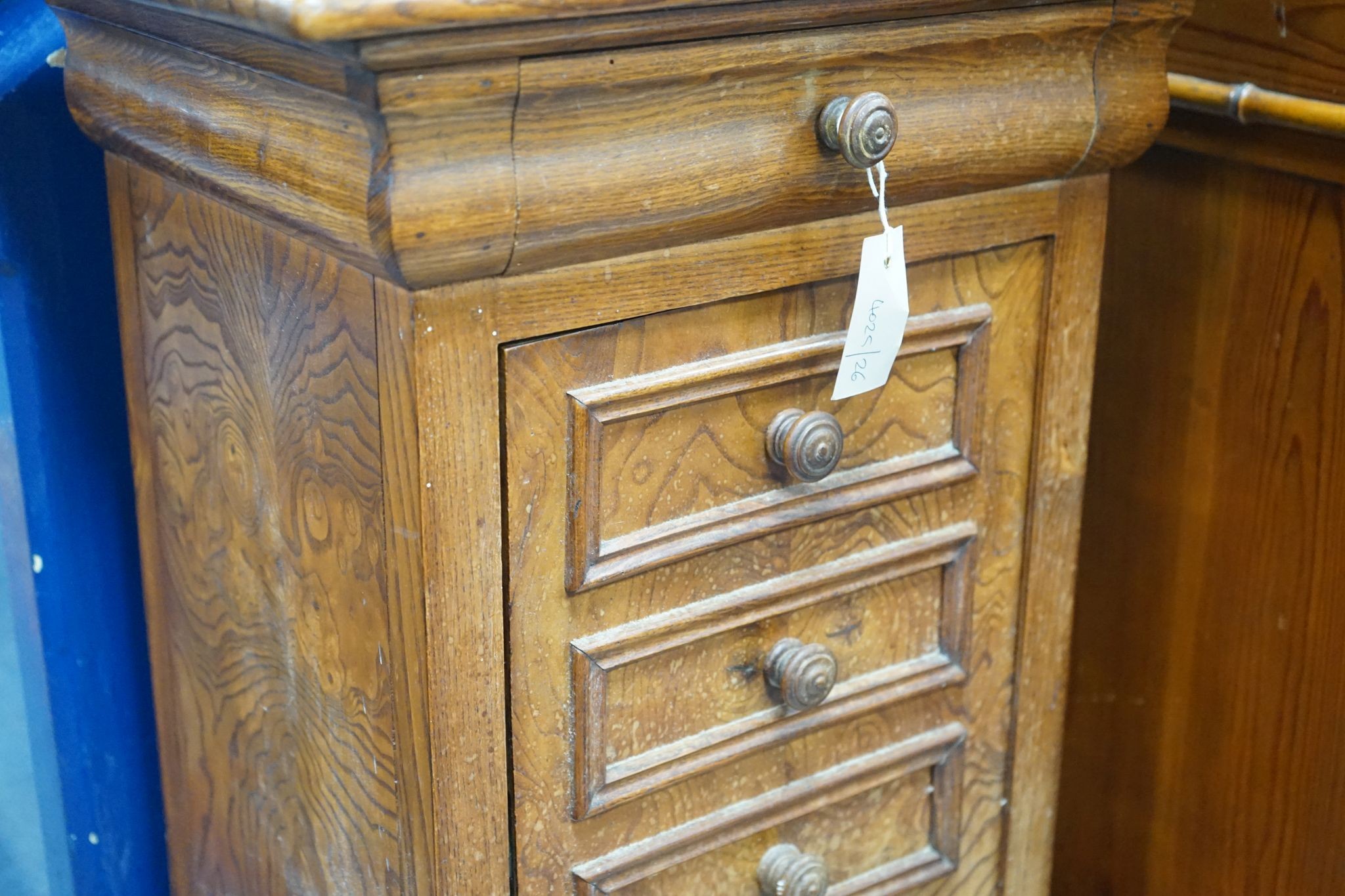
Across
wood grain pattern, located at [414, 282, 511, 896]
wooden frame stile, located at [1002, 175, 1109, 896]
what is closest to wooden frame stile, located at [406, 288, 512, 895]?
wood grain pattern, located at [414, 282, 511, 896]

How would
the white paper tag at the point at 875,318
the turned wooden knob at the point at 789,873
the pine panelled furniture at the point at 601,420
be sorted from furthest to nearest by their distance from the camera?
the turned wooden knob at the point at 789,873, the white paper tag at the point at 875,318, the pine panelled furniture at the point at 601,420

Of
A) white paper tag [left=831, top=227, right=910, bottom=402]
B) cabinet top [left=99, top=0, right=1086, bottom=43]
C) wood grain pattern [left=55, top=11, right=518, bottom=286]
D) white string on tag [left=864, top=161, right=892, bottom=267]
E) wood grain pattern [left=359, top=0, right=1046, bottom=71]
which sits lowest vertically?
white paper tag [left=831, top=227, right=910, bottom=402]

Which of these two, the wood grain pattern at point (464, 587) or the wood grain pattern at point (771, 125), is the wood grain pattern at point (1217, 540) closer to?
the wood grain pattern at point (771, 125)

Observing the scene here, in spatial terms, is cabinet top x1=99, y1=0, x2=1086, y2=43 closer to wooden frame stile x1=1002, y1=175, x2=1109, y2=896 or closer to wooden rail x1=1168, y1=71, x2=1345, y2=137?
wooden frame stile x1=1002, y1=175, x2=1109, y2=896

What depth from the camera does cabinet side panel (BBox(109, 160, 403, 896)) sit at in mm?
770

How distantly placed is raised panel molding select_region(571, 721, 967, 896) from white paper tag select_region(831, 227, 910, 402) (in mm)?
271

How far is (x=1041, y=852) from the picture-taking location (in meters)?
1.09

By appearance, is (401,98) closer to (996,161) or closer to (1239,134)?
(996,161)

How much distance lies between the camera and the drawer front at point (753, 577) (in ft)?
2.53

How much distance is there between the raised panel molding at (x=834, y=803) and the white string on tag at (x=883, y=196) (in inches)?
13.7

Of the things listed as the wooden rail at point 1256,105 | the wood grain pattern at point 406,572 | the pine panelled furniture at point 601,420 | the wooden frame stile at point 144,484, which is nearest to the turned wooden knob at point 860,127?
the pine panelled furniture at point 601,420

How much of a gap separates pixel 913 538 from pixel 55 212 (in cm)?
62

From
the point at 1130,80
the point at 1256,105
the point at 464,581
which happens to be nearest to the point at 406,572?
the point at 464,581

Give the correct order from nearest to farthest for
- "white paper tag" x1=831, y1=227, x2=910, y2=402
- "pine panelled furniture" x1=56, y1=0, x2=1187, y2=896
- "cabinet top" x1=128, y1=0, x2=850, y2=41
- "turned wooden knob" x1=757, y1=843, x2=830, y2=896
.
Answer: "cabinet top" x1=128, y1=0, x2=850, y2=41 → "pine panelled furniture" x1=56, y1=0, x2=1187, y2=896 → "white paper tag" x1=831, y1=227, x2=910, y2=402 → "turned wooden knob" x1=757, y1=843, x2=830, y2=896
